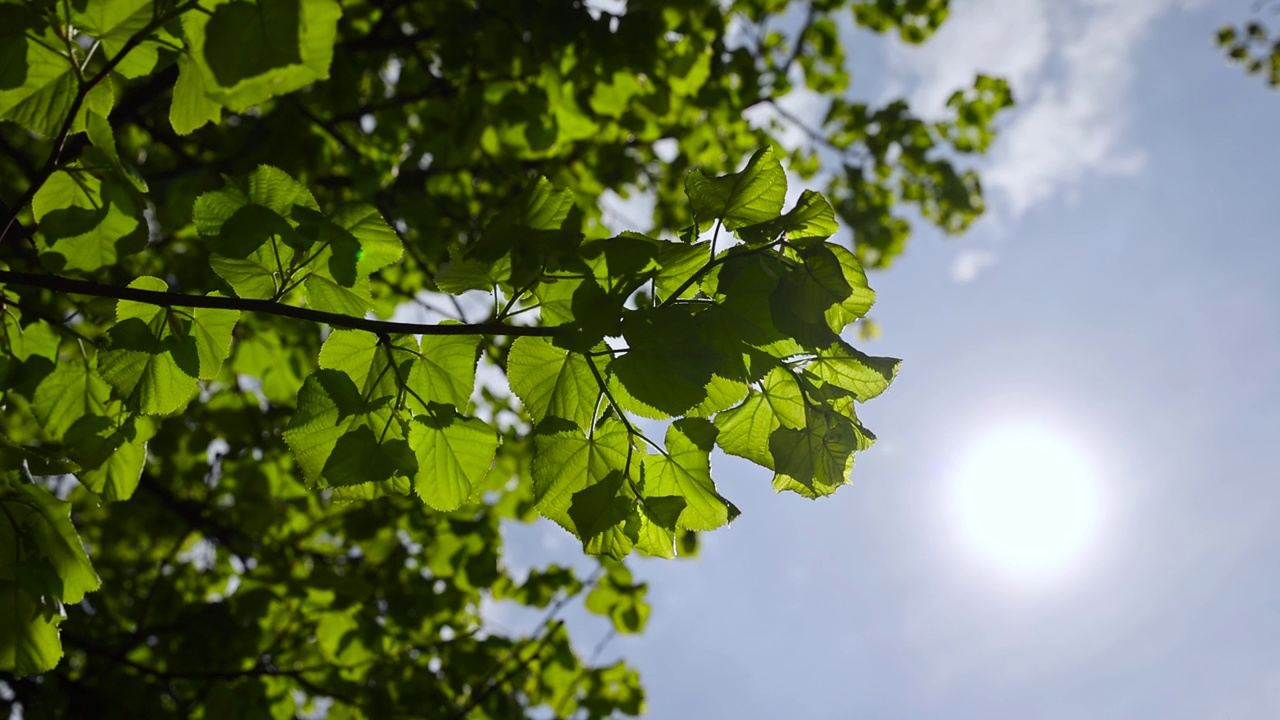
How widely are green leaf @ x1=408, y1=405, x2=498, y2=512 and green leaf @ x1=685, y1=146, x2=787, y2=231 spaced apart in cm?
52

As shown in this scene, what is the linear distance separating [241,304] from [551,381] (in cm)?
49

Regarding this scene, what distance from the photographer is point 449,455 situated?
1.36 m

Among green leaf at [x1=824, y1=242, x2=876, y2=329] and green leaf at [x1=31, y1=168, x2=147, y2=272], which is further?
green leaf at [x1=31, y1=168, x2=147, y2=272]

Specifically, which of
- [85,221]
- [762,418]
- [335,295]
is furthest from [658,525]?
[85,221]

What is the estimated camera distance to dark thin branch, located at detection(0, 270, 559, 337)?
1.06m

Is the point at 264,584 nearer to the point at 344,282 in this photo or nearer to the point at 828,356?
the point at 344,282

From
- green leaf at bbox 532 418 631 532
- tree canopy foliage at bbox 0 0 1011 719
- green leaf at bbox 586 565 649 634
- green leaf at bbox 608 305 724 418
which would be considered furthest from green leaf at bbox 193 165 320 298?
green leaf at bbox 586 565 649 634

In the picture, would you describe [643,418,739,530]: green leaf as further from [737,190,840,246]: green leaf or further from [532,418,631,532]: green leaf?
[737,190,840,246]: green leaf

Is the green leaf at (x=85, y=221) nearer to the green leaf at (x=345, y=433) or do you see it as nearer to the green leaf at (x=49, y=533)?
the green leaf at (x=49, y=533)

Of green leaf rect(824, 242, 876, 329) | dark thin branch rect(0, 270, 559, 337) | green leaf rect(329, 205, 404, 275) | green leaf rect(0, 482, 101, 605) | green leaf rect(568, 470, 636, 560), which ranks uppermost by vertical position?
green leaf rect(329, 205, 404, 275)

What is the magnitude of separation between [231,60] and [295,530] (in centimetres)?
402

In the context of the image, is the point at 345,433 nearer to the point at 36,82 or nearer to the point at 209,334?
the point at 209,334

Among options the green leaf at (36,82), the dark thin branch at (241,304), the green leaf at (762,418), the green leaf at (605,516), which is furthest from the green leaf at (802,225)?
the green leaf at (36,82)

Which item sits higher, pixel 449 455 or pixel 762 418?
pixel 762 418
